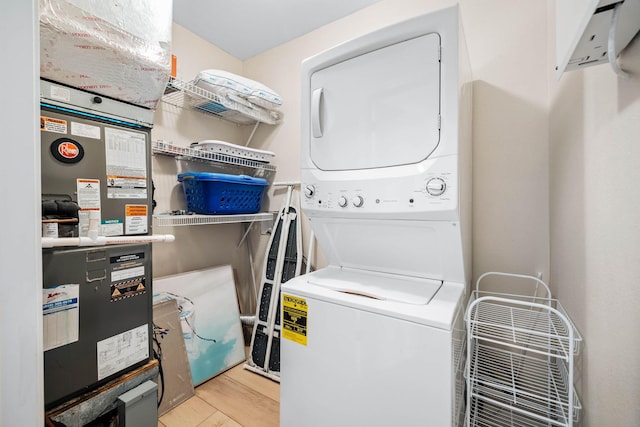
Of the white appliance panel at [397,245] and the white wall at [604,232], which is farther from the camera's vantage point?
the white appliance panel at [397,245]

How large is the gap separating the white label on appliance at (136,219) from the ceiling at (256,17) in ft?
5.21

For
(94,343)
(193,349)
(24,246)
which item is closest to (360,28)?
(24,246)

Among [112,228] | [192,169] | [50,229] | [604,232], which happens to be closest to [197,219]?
[192,169]

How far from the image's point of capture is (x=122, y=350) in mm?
1308

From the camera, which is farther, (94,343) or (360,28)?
(360,28)

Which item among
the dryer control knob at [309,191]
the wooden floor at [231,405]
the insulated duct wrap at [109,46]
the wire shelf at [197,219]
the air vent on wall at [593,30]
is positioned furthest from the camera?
the wire shelf at [197,219]

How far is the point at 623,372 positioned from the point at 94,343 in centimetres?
191

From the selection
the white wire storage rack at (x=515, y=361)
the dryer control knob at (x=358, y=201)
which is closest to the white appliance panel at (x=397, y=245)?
the dryer control knob at (x=358, y=201)

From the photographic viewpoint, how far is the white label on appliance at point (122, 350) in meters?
1.24

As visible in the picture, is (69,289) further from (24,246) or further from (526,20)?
(526,20)

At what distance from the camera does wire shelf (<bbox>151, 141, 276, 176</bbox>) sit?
1.80 meters

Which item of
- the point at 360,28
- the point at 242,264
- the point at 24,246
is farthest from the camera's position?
the point at 242,264

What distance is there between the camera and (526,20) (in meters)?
1.47

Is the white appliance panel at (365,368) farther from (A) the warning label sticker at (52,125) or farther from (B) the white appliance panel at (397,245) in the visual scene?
(A) the warning label sticker at (52,125)
